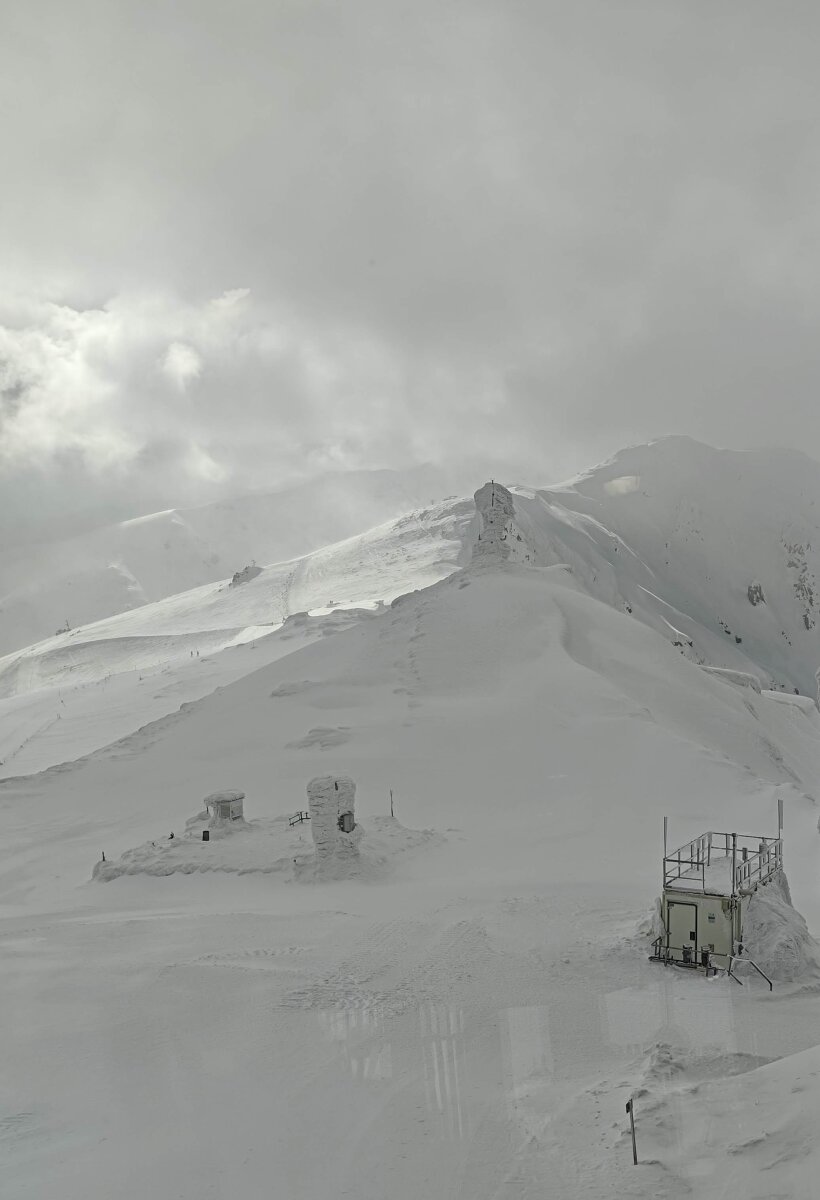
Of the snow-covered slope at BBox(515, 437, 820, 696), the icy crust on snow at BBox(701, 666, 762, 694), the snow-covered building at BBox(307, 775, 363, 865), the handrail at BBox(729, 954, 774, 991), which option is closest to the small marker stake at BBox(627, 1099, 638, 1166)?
the handrail at BBox(729, 954, 774, 991)

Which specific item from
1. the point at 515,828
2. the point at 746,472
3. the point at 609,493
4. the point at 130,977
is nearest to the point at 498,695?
the point at 515,828

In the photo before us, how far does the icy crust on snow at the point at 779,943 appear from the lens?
14.3m

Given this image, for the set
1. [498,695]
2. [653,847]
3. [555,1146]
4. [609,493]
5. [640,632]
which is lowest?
[555,1146]

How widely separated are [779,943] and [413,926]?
633cm

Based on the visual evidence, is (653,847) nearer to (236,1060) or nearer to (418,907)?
(418,907)

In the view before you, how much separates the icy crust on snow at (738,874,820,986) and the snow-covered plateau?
5cm

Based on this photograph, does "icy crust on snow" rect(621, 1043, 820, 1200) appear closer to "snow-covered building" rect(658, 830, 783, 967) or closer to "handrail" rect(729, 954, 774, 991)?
"handrail" rect(729, 954, 774, 991)

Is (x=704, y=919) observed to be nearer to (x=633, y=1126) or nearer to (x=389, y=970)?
(x=389, y=970)

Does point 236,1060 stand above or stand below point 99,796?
below

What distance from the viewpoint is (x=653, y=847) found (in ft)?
78.4

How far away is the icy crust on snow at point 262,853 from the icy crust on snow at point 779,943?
30.4 ft

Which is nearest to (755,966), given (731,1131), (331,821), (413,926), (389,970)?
(389,970)

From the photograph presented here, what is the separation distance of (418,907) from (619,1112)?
29.1 ft

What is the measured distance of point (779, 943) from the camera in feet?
47.4
